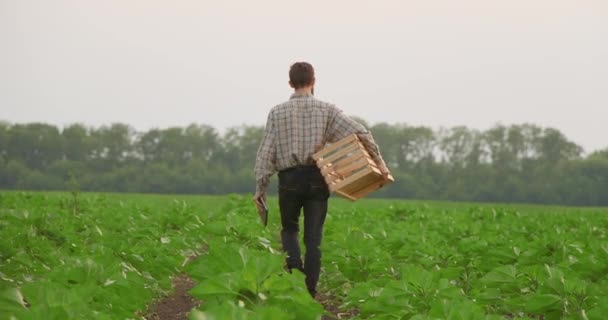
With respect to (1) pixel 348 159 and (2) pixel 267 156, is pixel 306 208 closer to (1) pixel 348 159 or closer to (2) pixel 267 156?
(2) pixel 267 156

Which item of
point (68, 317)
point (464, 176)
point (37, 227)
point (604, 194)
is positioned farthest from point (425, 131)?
point (68, 317)

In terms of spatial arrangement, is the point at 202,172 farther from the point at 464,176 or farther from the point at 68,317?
the point at 68,317

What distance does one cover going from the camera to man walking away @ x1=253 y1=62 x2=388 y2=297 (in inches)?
251

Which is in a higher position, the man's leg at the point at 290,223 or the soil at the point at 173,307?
the man's leg at the point at 290,223

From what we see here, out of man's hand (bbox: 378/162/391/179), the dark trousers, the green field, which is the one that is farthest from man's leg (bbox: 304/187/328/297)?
man's hand (bbox: 378/162/391/179)

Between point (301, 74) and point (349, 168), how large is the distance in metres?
0.85

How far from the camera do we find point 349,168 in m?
6.18

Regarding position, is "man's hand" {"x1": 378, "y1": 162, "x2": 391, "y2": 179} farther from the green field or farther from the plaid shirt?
the green field

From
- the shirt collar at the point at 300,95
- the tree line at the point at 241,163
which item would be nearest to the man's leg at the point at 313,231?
the shirt collar at the point at 300,95

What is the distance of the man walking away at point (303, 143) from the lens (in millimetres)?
6387

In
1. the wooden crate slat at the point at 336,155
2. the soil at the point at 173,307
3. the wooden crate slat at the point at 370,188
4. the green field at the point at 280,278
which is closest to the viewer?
the green field at the point at 280,278

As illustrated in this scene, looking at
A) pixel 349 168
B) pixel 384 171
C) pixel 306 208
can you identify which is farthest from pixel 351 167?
pixel 306 208

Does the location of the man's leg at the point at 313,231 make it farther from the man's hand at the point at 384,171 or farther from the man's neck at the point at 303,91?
the man's neck at the point at 303,91

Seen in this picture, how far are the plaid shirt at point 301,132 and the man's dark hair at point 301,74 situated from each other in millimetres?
103
